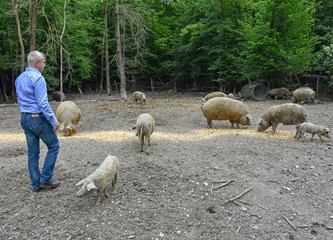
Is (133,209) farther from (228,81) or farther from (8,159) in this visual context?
(228,81)

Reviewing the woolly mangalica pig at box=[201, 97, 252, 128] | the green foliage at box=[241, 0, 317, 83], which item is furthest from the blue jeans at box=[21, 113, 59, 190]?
the green foliage at box=[241, 0, 317, 83]

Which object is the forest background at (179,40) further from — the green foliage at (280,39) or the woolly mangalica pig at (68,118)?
the woolly mangalica pig at (68,118)

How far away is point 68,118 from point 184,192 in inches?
212

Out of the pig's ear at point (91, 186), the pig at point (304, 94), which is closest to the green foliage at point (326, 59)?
the pig at point (304, 94)

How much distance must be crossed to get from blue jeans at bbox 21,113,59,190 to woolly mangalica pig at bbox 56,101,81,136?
4.14m

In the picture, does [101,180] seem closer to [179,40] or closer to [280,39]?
[280,39]

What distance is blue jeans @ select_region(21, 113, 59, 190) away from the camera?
5.55 m

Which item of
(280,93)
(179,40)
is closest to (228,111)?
(280,93)

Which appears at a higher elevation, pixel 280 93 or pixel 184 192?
pixel 280 93

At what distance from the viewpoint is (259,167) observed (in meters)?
7.00

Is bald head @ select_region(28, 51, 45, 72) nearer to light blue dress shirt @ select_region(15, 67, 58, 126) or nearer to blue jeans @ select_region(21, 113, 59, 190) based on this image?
light blue dress shirt @ select_region(15, 67, 58, 126)

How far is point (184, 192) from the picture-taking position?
5945mm

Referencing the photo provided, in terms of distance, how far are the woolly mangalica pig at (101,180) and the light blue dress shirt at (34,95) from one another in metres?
1.05

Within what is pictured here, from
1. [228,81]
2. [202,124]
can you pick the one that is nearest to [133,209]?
[202,124]
